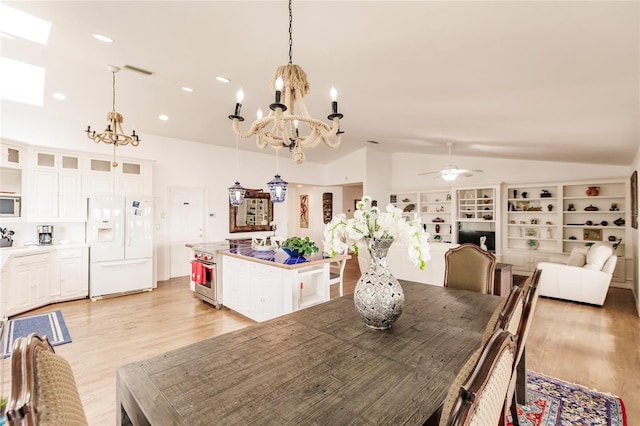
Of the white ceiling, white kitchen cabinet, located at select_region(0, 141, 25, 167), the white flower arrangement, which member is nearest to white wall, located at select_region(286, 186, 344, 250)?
the white ceiling

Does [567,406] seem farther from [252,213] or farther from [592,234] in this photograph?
[252,213]

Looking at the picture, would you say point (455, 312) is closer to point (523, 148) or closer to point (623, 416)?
point (623, 416)

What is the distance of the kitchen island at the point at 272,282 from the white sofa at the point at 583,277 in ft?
11.1

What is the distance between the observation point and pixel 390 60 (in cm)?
247

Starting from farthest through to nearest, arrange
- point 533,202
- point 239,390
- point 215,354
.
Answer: point 533,202 < point 215,354 < point 239,390

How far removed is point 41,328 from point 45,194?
85.0 inches

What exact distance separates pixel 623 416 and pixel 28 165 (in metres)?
7.28

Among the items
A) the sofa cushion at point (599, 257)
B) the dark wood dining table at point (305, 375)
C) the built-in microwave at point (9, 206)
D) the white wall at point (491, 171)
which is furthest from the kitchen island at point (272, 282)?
the white wall at point (491, 171)

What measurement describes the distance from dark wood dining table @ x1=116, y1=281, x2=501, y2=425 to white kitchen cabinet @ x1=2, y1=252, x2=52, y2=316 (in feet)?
14.1

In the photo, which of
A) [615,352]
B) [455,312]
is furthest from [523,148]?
[455,312]

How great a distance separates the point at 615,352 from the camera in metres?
2.96

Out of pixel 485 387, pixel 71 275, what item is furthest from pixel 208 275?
pixel 485 387

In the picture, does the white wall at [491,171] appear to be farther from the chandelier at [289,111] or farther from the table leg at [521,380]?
the chandelier at [289,111]

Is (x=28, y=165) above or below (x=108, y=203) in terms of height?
above
